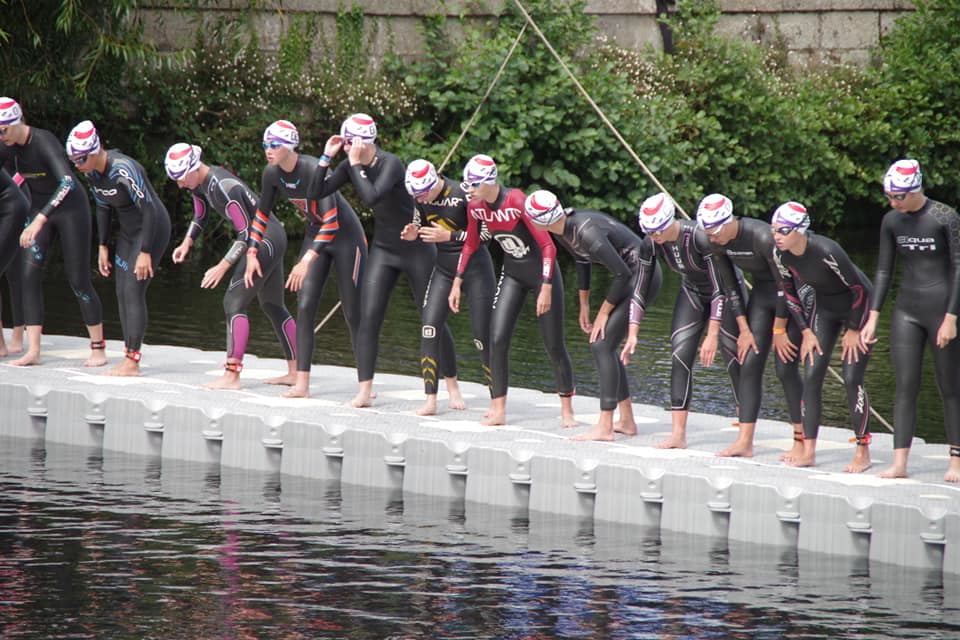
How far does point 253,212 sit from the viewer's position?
14.4m

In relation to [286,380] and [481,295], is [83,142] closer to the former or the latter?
[286,380]

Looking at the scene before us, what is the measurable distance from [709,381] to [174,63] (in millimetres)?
14942

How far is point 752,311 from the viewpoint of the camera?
12289mm

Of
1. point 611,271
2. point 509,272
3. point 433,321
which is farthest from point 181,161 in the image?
point 611,271

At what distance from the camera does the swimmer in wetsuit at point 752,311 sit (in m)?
11.9

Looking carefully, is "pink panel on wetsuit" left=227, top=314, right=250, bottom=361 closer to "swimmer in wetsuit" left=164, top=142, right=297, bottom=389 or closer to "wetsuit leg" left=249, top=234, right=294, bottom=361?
"swimmer in wetsuit" left=164, top=142, right=297, bottom=389

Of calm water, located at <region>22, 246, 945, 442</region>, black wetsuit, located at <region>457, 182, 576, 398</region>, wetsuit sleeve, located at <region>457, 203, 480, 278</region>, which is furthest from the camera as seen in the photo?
calm water, located at <region>22, 246, 945, 442</region>

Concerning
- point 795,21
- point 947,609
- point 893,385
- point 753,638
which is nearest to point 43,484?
point 753,638

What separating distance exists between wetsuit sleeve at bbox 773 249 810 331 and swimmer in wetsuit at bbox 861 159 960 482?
0.50 meters

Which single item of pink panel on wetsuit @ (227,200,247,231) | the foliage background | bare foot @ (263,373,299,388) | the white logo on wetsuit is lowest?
bare foot @ (263,373,299,388)

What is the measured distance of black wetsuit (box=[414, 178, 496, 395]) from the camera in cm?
1334

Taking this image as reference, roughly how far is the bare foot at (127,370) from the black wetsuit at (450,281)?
3047 millimetres

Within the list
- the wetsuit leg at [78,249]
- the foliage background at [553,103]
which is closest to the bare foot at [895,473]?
the wetsuit leg at [78,249]

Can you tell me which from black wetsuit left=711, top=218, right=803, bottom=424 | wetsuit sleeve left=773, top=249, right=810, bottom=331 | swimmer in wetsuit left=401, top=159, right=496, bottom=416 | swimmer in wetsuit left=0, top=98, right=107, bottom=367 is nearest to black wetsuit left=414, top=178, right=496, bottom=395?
swimmer in wetsuit left=401, top=159, right=496, bottom=416
